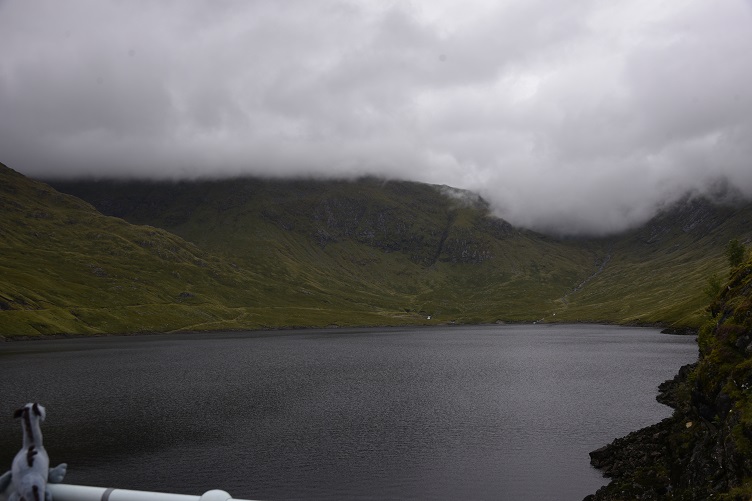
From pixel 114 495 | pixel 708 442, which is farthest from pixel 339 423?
pixel 114 495

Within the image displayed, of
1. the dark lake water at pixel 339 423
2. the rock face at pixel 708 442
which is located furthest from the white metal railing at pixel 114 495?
the dark lake water at pixel 339 423

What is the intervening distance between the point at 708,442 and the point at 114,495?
1889 inches

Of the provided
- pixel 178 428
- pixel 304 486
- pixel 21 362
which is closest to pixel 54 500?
pixel 304 486

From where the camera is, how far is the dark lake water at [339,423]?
5372cm

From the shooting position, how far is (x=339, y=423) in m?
78.1

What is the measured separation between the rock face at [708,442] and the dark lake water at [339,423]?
452 centimetres

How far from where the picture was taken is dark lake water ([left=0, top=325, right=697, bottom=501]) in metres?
53.7

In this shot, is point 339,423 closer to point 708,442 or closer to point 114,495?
point 708,442

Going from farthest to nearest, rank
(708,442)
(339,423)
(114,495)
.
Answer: (339,423) < (708,442) < (114,495)

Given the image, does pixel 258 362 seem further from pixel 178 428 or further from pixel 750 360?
pixel 750 360

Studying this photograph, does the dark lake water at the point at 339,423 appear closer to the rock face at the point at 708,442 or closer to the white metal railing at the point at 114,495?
the rock face at the point at 708,442

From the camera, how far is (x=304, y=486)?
51812 millimetres

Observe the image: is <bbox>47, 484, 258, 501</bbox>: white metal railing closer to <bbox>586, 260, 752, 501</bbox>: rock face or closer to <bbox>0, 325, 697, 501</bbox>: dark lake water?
<bbox>586, 260, 752, 501</bbox>: rock face

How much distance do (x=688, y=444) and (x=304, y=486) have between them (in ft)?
117
